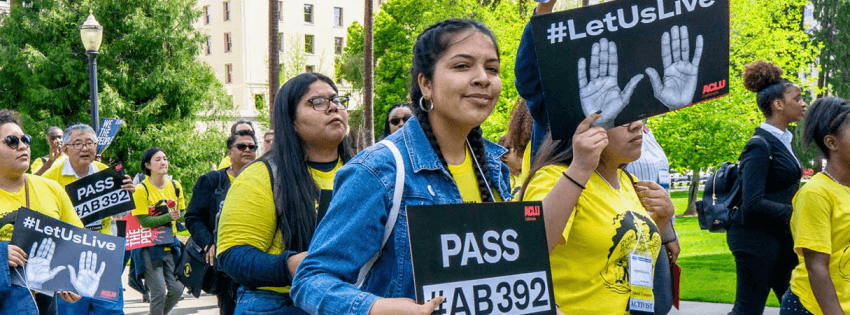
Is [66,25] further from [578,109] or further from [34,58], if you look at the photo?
[578,109]

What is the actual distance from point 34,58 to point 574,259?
34841mm

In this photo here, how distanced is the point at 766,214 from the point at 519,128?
5.87 feet

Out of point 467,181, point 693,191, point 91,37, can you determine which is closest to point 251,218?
point 467,181

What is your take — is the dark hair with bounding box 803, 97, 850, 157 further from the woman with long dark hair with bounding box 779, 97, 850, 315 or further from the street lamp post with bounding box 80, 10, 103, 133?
the street lamp post with bounding box 80, 10, 103, 133

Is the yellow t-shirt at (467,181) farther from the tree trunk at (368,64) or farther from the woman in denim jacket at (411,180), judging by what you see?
the tree trunk at (368,64)

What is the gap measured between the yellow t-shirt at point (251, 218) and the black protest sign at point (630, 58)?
1.64 m

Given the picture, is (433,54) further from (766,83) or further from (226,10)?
(226,10)

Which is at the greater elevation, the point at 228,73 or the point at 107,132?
the point at 228,73

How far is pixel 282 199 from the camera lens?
4.07 m

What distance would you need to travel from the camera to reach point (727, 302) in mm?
9781

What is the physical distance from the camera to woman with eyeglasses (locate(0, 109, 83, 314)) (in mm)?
5332

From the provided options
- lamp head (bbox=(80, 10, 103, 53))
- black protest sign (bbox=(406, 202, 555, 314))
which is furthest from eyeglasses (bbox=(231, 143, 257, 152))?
lamp head (bbox=(80, 10, 103, 53))

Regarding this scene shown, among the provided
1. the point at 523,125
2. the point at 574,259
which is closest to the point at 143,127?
the point at 523,125

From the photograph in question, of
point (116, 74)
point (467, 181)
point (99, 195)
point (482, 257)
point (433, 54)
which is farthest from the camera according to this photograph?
point (116, 74)
